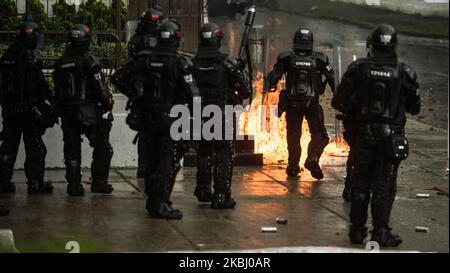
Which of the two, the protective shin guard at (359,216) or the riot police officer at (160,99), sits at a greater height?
the riot police officer at (160,99)

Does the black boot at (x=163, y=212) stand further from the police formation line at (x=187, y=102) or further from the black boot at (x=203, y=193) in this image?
the black boot at (x=203, y=193)

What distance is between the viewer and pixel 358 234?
10789 millimetres

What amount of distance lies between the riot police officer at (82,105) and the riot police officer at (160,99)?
98 centimetres

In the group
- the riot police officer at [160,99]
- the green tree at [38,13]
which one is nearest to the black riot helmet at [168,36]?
the riot police officer at [160,99]

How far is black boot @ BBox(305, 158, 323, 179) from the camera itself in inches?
575

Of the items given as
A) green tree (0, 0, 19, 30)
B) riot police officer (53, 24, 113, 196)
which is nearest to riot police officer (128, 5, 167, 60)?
riot police officer (53, 24, 113, 196)

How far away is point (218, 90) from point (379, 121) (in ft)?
7.63

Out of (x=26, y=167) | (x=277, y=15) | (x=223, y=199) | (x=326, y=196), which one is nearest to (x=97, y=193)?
(x=26, y=167)

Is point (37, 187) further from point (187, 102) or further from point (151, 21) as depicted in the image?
point (187, 102)

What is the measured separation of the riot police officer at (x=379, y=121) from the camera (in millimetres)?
10500

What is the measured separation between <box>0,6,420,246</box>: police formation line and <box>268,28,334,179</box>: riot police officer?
1 cm

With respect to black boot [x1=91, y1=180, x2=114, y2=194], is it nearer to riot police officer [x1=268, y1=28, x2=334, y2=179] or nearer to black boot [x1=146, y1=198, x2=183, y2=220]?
black boot [x1=146, y1=198, x2=183, y2=220]

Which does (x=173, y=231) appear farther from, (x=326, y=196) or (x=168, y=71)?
(x=326, y=196)

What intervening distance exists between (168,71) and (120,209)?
1782mm
